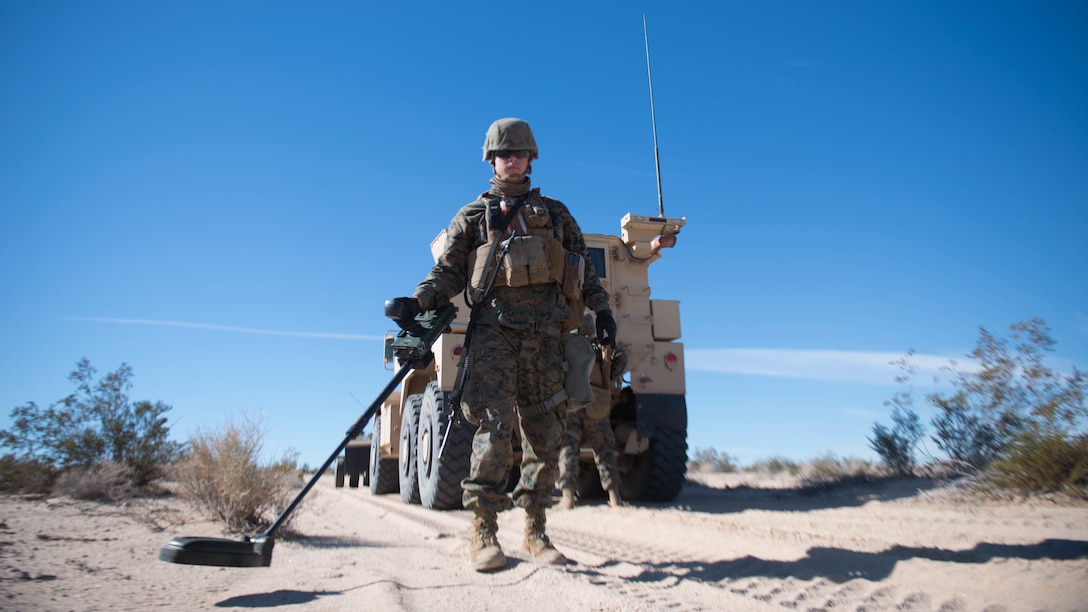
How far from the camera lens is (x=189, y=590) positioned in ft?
7.96

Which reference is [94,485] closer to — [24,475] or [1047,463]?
[24,475]

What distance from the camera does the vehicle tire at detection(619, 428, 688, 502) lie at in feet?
20.6

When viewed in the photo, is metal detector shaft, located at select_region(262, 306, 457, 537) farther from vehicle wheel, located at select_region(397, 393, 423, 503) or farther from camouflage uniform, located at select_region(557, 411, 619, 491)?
vehicle wheel, located at select_region(397, 393, 423, 503)

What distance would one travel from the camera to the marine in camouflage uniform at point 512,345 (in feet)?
9.70

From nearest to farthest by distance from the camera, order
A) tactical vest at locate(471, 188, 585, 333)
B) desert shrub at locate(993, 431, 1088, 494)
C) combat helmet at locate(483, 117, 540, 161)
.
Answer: tactical vest at locate(471, 188, 585, 333) < combat helmet at locate(483, 117, 540, 161) < desert shrub at locate(993, 431, 1088, 494)

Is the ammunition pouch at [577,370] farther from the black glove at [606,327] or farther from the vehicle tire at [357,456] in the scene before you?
the vehicle tire at [357,456]

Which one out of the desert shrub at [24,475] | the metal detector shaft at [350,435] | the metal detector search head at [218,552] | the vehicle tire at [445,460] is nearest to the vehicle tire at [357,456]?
the desert shrub at [24,475]

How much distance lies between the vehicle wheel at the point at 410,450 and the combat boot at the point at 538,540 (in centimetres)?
350

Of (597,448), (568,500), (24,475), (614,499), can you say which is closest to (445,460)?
(568,500)

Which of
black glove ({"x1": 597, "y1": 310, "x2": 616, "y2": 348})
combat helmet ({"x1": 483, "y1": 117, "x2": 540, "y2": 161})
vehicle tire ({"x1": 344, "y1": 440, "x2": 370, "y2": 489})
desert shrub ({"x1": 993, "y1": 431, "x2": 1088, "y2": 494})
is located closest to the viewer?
combat helmet ({"x1": 483, "y1": 117, "x2": 540, "y2": 161})

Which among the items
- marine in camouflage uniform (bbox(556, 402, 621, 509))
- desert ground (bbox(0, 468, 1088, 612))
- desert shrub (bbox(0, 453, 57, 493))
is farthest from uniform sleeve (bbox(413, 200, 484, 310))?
desert shrub (bbox(0, 453, 57, 493))

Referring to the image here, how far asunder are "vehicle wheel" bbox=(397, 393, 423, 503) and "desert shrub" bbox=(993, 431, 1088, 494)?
506 cm

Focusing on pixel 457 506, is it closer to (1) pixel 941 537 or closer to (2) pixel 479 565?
(2) pixel 479 565

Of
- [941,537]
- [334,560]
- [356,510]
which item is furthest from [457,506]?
[941,537]
